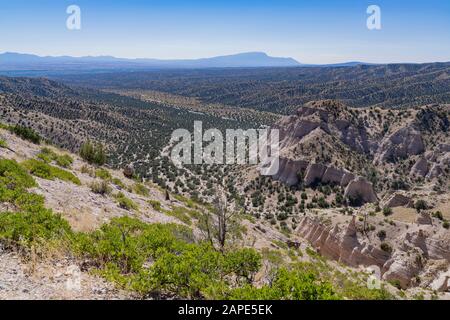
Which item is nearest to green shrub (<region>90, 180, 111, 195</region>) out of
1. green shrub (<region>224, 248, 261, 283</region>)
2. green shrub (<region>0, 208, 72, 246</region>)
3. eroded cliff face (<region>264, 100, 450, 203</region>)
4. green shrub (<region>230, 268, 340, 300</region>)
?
green shrub (<region>0, 208, 72, 246</region>)

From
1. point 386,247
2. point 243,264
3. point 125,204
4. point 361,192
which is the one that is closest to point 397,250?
point 386,247

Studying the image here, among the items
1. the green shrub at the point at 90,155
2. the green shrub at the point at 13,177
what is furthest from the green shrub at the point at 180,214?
the green shrub at the point at 90,155

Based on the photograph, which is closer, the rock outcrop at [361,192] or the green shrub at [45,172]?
the green shrub at [45,172]

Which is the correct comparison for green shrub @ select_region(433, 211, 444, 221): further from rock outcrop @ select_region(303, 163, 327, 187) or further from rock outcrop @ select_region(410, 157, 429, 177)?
rock outcrop @ select_region(410, 157, 429, 177)

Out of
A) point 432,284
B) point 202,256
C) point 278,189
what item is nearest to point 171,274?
point 202,256

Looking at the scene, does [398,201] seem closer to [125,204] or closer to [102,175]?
[102,175]

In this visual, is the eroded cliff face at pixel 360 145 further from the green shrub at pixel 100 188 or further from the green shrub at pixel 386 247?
the green shrub at pixel 100 188

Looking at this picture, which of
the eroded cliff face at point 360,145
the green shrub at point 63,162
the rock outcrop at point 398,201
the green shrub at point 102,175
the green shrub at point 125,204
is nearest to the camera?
the green shrub at point 125,204
